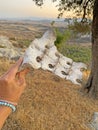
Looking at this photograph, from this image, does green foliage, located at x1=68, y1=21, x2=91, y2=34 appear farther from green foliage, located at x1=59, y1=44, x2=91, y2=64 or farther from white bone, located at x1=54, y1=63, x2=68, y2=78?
green foliage, located at x1=59, y1=44, x2=91, y2=64

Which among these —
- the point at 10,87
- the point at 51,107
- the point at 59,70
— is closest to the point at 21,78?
the point at 10,87

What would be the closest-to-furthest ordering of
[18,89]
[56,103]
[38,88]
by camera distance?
[18,89], [56,103], [38,88]

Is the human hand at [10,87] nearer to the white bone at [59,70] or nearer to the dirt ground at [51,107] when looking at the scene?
the white bone at [59,70]

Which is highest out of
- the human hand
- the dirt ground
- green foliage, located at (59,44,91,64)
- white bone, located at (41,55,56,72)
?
the human hand

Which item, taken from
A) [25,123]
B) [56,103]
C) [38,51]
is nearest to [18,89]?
[38,51]

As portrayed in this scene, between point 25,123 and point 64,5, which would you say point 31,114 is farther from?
point 64,5

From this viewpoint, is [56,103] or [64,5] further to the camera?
[64,5]

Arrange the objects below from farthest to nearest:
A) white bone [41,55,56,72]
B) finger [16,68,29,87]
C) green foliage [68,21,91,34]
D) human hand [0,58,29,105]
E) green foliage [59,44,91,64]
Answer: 1. green foliage [59,44,91,64]
2. green foliage [68,21,91,34]
3. white bone [41,55,56,72]
4. finger [16,68,29,87]
5. human hand [0,58,29,105]

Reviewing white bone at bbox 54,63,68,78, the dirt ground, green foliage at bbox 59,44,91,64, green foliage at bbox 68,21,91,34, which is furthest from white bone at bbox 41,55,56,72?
green foliage at bbox 59,44,91,64

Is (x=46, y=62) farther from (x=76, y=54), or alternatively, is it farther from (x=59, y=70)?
(x=76, y=54)
